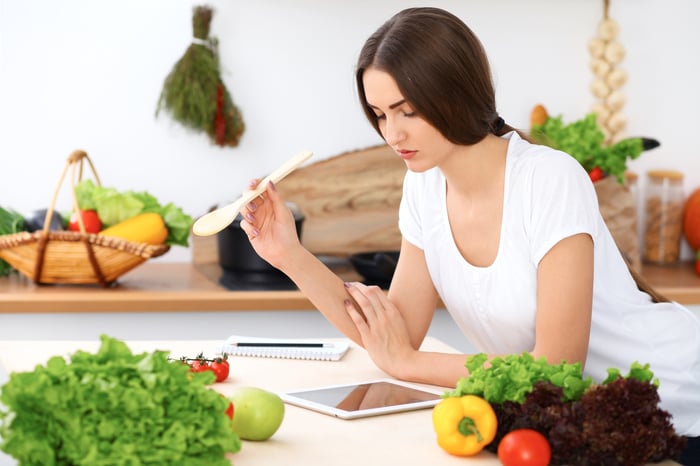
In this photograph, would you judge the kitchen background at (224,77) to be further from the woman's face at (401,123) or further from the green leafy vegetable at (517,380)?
the green leafy vegetable at (517,380)

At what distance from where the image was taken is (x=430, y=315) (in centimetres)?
190

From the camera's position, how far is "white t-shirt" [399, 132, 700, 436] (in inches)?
64.4

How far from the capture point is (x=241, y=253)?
2.86 metres

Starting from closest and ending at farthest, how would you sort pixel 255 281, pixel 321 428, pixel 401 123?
1. pixel 321 428
2. pixel 401 123
3. pixel 255 281

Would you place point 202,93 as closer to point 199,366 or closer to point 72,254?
point 72,254

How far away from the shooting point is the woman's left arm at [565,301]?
5.15ft

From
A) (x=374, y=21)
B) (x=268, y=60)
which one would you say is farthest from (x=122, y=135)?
(x=374, y=21)

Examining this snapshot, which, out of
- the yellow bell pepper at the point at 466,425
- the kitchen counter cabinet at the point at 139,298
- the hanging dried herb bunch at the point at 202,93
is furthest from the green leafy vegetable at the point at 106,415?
the hanging dried herb bunch at the point at 202,93

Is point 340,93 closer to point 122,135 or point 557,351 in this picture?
point 122,135

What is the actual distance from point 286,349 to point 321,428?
43 cm

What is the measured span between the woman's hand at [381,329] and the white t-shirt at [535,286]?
13 centimetres

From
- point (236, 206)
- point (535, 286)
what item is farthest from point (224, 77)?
point (535, 286)

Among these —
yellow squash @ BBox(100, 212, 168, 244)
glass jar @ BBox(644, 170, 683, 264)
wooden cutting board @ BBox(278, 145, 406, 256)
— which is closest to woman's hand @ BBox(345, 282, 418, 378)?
yellow squash @ BBox(100, 212, 168, 244)

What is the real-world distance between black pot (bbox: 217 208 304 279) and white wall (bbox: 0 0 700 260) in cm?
28
